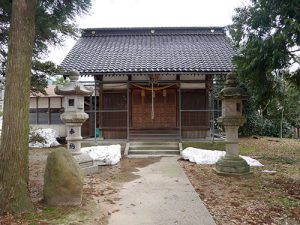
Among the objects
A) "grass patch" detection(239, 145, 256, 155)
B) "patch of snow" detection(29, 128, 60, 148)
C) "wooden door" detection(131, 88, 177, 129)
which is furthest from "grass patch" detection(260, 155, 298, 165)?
"patch of snow" detection(29, 128, 60, 148)

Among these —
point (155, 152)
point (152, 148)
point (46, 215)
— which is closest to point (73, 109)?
point (46, 215)

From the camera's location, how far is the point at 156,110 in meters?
14.8

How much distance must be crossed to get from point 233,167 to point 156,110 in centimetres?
690

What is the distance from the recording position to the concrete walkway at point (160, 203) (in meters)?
4.96

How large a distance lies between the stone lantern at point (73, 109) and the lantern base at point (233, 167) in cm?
441

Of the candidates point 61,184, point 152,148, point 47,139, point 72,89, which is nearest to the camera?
point 61,184

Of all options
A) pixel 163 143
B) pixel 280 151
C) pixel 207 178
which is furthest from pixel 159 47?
pixel 207 178

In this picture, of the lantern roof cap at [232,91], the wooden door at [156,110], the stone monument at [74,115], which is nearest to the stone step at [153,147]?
the wooden door at [156,110]

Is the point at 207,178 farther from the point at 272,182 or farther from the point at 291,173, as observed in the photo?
the point at 291,173

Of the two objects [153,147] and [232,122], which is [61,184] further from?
[153,147]

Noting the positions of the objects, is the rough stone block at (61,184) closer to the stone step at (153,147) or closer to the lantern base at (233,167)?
the lantern base at (233,167)

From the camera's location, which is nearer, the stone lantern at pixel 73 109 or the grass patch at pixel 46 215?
the grass patch at pixel 46 215

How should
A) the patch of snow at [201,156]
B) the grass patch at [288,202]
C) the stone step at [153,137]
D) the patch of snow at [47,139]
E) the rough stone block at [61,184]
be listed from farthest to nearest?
the patch of snow at [47,139], the stone step at [153,137], the patch of snow at [201,156], the grass patch at [288,202], the rough stone block at [61,184]

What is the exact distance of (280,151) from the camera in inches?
534
